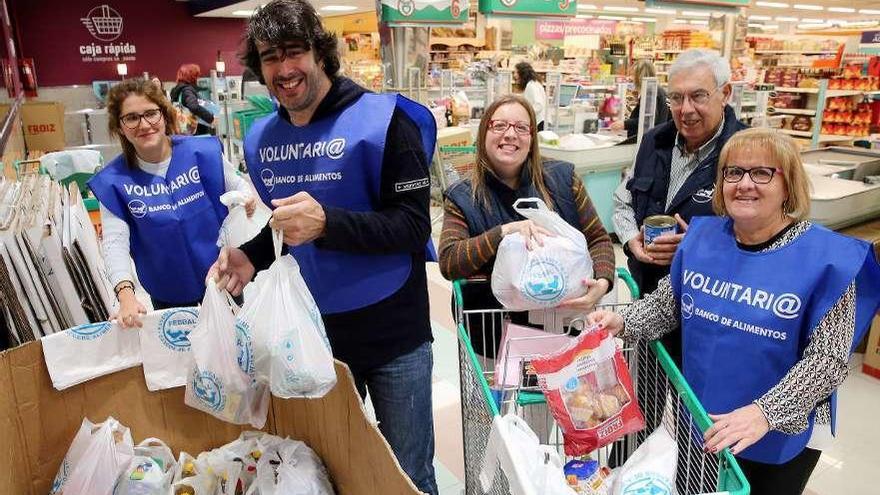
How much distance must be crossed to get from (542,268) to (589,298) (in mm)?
178

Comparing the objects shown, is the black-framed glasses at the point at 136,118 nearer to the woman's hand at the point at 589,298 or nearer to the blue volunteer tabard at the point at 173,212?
the blue volunteer tabard at the point at 173,212

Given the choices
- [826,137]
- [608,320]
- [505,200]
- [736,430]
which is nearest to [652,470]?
[736,430]

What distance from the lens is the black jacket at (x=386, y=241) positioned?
4.66ft

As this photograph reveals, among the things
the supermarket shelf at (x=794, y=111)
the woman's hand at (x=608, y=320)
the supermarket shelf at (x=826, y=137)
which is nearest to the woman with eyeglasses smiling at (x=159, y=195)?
the woman's hand at (x=608, y=320)

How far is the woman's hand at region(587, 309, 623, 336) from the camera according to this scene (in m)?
1.53

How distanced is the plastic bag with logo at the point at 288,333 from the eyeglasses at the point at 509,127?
2.90ft

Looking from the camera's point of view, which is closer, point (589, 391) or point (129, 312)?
point (589, 391)

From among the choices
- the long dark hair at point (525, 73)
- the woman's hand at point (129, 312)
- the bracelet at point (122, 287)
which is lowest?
the bracelet at point (122, 287)

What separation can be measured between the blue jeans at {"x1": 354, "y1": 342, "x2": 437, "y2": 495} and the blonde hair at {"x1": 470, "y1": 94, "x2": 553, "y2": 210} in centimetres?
54

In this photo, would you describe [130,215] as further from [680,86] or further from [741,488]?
[741,488]

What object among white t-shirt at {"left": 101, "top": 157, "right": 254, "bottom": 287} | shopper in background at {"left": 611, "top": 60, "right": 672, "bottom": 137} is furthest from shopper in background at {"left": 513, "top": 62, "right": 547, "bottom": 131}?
white t-shirt at {"left": 101, "top": 157, "right": 254, "bottom": 287}

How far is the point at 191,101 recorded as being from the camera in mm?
7648

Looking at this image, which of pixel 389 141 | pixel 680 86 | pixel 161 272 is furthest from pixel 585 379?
pixel 161 272

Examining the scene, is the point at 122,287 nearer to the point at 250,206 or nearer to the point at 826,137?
the point at 250,206
